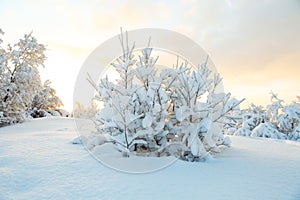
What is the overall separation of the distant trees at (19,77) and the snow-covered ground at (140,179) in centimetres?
599

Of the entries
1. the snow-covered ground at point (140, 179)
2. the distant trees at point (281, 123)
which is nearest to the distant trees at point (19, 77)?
the snow-covered ground at point (140, 179)

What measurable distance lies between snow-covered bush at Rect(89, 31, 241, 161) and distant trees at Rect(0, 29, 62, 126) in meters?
6.20

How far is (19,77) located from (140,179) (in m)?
8.36

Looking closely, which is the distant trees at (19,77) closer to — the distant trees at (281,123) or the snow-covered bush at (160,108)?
the snow-covered bush at (160,108)

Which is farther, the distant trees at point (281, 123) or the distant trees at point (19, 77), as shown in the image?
the distant trees at point (281, 123)

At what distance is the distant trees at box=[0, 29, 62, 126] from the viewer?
847 cm

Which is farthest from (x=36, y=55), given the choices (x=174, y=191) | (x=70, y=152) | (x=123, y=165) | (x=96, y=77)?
(x=174, y=191)

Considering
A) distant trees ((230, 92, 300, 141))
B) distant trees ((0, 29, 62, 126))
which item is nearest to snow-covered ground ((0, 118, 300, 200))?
distant trees ((0, 29, 62, 126))

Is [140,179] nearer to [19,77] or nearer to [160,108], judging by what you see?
[160,108]

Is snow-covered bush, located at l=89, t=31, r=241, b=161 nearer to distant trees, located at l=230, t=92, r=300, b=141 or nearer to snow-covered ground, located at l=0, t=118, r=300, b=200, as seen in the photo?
snow-covered ground, located at l=0, t=118, r=300, b=200

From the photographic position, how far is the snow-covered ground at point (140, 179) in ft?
7.10

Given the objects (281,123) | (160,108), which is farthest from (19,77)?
(281,123)

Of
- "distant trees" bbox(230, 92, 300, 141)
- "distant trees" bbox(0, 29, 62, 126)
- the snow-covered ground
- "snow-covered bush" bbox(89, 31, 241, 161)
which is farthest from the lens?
"distant trees" bbox(230, 92, 300, 141)

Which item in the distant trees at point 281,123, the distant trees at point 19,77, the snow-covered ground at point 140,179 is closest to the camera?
the snow-covered ground at point 140,179
